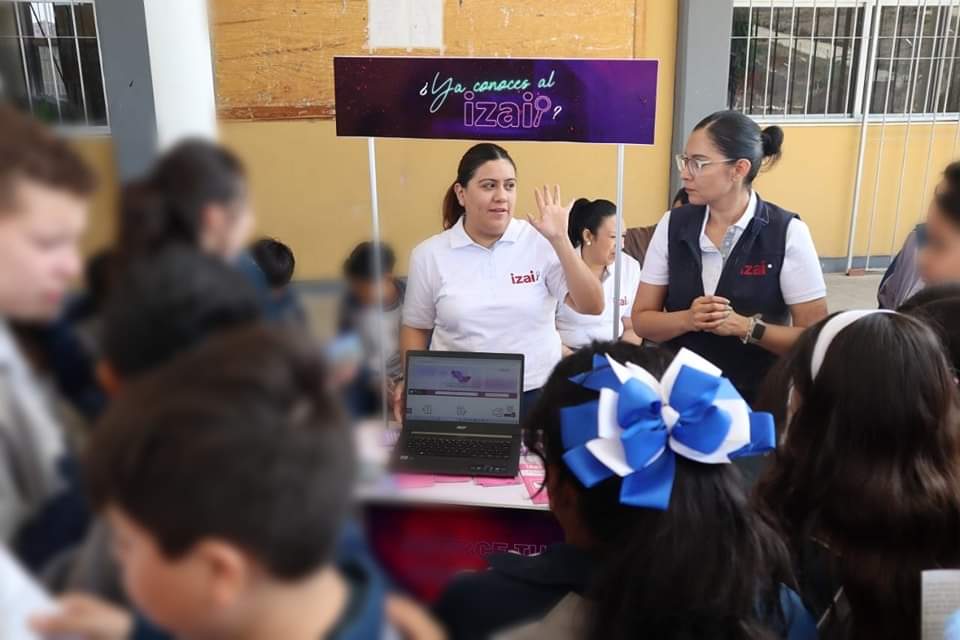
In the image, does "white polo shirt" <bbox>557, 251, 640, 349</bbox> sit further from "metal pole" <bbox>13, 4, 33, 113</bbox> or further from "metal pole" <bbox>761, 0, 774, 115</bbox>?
"metal pole" <bbox>761, 0, 774, 115</bbox>

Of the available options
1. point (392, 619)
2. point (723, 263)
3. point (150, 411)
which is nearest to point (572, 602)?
point (392, 619)

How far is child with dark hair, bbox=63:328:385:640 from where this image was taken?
27cm

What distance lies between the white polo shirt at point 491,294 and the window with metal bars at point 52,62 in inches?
59.4

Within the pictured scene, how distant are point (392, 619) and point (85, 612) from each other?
0.37 feet

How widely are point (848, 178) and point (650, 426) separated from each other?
471 centimetres

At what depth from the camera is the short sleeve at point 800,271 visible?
1.90m

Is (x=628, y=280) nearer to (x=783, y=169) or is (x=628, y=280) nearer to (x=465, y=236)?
(x=465, y=236)

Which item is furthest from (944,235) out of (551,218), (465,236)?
(465,236)

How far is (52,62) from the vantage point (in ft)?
1.25

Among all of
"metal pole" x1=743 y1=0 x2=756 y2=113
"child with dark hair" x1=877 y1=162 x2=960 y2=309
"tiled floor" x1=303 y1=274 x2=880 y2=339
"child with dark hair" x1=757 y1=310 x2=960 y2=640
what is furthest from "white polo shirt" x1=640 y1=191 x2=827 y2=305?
"metal pole" x1=743 y1=0 x2=756 y2=113

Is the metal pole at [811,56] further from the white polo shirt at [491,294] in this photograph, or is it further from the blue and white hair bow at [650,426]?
the blue and white hair bow at [650,426]

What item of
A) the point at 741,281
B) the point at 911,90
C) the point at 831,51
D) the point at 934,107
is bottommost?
the point at 741,281

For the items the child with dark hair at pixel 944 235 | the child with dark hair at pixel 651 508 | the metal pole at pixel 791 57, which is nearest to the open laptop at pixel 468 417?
the child with dark hair at pixel 651 508

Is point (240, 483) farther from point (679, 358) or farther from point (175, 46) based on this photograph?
point (679, 358)
